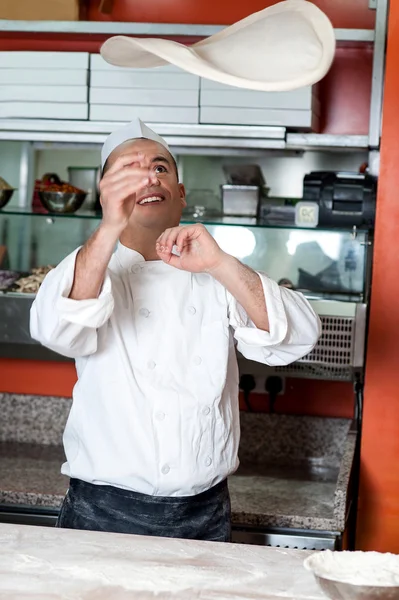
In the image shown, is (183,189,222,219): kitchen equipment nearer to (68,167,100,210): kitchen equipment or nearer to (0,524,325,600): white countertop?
(68,167,100,210): kitchen equipment

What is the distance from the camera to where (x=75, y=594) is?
1.40m

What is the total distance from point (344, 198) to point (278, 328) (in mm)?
917

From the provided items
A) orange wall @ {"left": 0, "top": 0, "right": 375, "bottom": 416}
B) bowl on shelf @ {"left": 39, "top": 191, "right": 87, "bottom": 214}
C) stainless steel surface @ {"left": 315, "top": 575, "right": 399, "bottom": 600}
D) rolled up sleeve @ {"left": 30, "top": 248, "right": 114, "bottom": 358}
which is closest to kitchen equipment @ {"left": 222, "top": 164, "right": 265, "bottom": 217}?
orange wall @ {"left": 0, "top": 0, "right": 375, "bottom": 416}

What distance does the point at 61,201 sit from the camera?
2.92 m

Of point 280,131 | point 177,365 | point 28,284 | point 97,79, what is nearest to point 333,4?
point 280,131

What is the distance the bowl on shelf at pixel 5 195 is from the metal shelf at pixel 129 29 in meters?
0.51

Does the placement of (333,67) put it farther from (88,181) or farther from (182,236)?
(182,236)

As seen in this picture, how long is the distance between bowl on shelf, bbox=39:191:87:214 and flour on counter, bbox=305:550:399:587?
1.84m

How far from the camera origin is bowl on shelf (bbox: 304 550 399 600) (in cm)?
117

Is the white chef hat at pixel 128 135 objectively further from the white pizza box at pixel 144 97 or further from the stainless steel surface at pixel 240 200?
the stainless steel surface at pixel 240 200

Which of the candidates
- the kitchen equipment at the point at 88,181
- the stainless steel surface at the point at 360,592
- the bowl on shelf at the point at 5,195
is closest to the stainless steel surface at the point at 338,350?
the kitchen equipment at the point at 88,181

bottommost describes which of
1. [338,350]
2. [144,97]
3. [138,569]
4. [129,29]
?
[138,569]

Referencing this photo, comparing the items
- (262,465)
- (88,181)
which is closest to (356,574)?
(262,465)

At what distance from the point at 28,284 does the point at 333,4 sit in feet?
4.57
